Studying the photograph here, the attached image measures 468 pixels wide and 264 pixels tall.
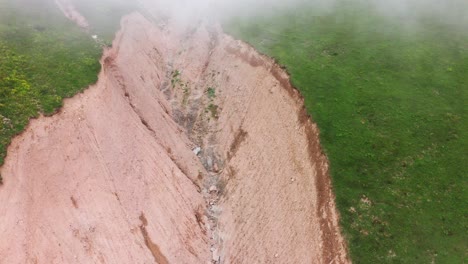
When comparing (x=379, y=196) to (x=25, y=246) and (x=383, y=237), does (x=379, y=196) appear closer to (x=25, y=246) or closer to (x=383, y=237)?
(x=383, y=237)

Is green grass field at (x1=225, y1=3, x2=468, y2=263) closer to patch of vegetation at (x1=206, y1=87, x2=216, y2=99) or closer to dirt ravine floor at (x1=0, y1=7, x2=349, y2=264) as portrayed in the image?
dirt ravine floor at (x1=0, y1=7, x2=349, y2=264)

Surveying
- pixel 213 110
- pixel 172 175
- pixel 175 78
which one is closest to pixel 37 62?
pixel 175 78

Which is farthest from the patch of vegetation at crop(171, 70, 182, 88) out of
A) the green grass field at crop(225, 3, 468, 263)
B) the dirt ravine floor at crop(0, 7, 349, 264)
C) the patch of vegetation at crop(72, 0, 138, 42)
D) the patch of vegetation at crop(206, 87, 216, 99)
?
the green grass field at crop(225, 3, 468, 263)

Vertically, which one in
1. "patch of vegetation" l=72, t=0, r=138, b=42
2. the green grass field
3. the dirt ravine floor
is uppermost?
the green grass field

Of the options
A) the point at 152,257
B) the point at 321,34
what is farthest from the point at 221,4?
the point at 152,257

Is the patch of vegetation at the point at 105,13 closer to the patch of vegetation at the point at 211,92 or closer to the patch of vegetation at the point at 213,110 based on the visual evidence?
the patch of vegetation at the point at 211,92

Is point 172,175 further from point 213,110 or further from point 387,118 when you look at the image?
point 387,118
